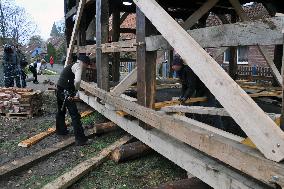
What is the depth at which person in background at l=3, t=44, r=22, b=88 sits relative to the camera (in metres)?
11.5

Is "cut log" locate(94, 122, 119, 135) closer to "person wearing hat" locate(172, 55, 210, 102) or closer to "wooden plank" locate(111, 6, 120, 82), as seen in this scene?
"person wearing hat" locate(172, 55, 210, 102)

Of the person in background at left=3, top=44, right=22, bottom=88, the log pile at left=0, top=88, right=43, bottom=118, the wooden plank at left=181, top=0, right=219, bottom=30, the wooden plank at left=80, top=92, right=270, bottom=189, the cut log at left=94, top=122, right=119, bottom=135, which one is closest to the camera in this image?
the wooden plank at left=80, top=92, right=270, bottom=189

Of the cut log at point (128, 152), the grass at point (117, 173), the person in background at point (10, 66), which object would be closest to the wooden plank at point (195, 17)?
the cut log at point (128, 152)

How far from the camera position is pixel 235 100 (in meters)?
2.35

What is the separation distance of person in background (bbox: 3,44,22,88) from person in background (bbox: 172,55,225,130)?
761cm

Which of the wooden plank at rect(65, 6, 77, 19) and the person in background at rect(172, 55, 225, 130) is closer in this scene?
the person in background at rect(172, 55, 225, 130)

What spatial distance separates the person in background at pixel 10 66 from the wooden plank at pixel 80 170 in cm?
767

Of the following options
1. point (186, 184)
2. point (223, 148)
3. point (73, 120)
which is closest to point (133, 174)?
point (186, 184)

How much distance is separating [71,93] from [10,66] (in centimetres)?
650

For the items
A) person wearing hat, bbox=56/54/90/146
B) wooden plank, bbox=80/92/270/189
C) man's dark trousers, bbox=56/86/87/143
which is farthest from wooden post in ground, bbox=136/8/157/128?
man's dark trousers, bbox=56/86/87/143

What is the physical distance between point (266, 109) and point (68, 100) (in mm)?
3793

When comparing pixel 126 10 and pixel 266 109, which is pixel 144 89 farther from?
pixel 126 10

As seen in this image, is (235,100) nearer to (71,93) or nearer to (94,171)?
(94,171)

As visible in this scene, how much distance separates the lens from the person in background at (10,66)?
1146cm
